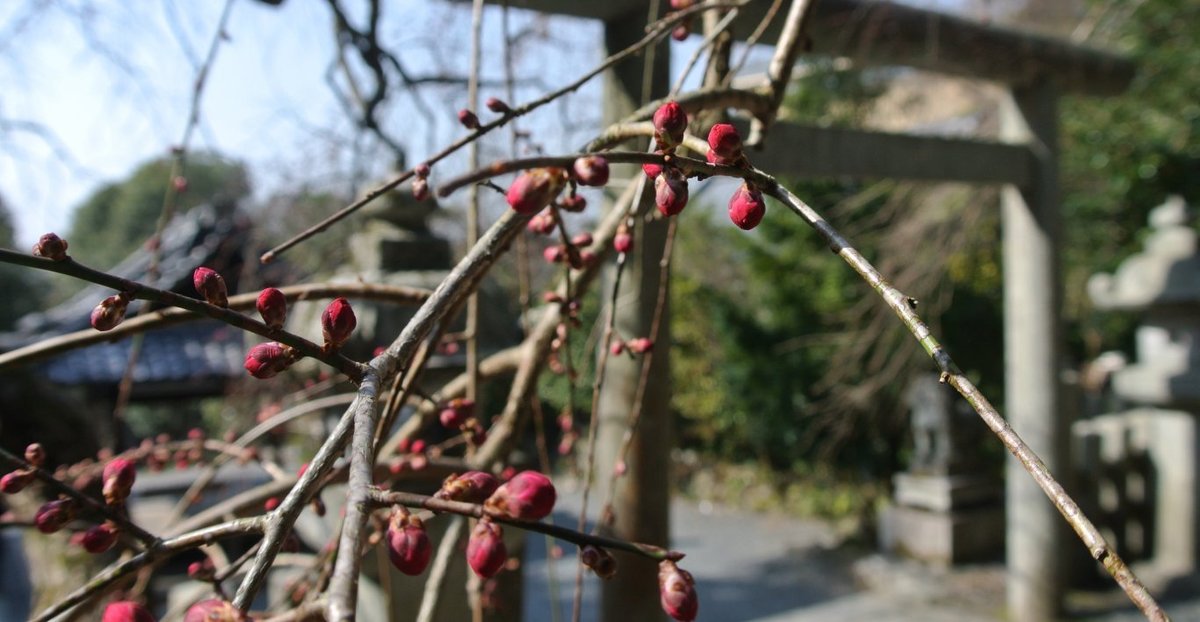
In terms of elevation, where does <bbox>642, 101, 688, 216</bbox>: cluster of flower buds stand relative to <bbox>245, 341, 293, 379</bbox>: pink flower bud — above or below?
above

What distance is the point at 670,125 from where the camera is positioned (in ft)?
1.21

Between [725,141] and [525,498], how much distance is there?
18 centimetres

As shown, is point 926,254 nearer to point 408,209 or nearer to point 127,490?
point 408,209

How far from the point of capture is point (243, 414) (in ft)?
14.3

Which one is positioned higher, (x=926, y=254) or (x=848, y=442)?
(x=926, y=254)

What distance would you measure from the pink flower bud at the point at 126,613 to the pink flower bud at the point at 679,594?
0.20m

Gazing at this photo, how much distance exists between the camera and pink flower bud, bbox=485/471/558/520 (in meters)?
0.31

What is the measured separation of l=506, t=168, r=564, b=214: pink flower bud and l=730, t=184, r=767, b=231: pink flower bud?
102 mm

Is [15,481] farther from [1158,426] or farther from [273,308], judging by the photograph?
[1158,426]

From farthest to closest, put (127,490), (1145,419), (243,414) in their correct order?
(243,414), (1145,419), (127,490)

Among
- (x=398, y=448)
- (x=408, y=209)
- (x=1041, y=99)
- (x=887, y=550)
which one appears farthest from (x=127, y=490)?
(x=887, y=550)

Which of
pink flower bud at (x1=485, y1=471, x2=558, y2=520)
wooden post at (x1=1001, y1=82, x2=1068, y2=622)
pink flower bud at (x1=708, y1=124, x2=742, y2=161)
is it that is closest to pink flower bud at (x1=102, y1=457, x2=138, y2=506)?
pink flower bud at (x1=485, y1=471, x2=558, y2=520)

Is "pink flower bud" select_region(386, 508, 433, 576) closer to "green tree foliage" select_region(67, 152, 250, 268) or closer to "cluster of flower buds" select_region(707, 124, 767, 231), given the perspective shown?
"cluster of flower buds" select_region(707, 124, 767, 231)

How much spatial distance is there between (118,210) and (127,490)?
1845cm
